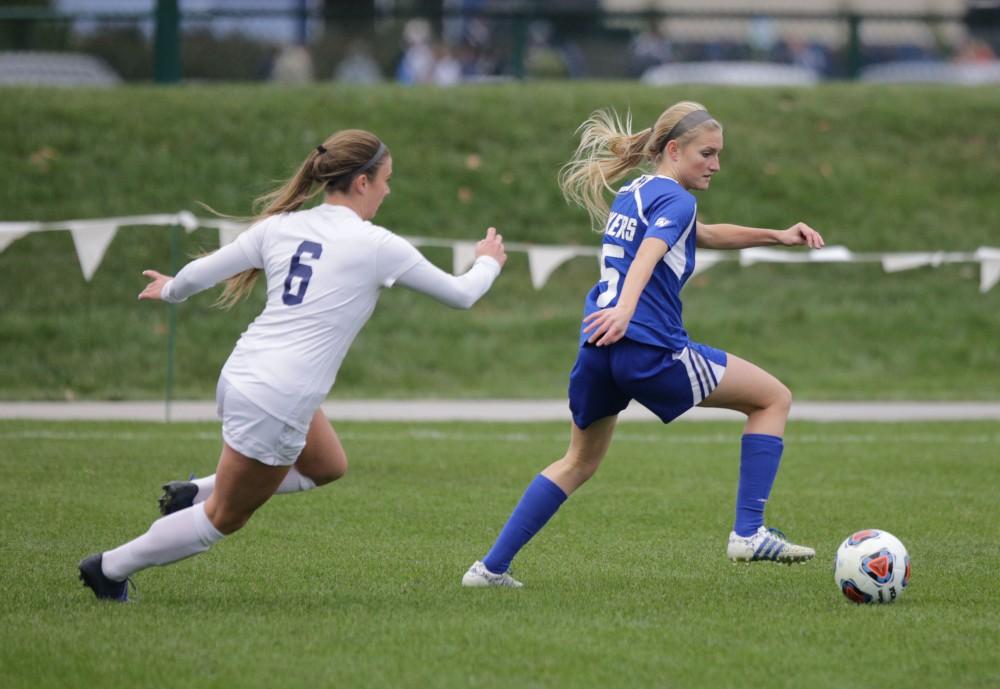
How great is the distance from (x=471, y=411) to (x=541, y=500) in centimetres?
775

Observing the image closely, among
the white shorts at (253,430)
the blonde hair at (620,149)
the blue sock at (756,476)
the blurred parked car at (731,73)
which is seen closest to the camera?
the white shorts at (253,430)

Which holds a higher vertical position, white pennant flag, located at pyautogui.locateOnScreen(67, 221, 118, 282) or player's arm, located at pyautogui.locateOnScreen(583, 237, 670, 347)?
player's arm, located at pyautogui.locateOnScreen(583, 237, 670, 347)

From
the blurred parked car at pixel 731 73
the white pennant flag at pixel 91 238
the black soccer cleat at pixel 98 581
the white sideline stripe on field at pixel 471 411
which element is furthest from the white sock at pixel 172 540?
the blurred parked car at pixel 731 73

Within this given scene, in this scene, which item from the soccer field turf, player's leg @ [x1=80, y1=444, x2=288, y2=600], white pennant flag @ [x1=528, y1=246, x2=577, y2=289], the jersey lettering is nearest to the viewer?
the soccer field turf

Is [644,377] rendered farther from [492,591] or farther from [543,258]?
[543,258]

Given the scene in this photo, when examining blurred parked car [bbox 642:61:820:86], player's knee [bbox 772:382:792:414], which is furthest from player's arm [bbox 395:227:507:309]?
blurred parked car [bbox 642:61:820:86]

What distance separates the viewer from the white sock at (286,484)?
6191 mm

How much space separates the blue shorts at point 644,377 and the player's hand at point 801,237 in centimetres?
67

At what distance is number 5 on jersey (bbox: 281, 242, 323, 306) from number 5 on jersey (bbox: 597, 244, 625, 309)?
1206 mm

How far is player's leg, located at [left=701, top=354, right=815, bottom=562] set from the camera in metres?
6.24

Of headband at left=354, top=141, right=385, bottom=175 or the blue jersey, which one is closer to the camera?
headband at left=354, top=141, right=385, bottom=175

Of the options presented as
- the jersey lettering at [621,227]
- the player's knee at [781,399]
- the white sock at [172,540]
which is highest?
the jersey lettering at [621,227]

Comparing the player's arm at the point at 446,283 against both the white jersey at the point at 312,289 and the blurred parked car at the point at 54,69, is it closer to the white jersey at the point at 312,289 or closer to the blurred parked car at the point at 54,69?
the white jersey at the point at 312,289

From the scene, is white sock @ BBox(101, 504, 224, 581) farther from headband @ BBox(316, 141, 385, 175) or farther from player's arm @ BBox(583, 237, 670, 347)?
player's arm @ BBox(583, 237, 670, 347)
